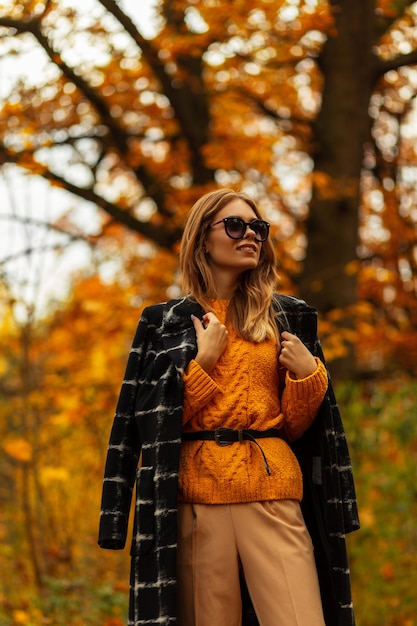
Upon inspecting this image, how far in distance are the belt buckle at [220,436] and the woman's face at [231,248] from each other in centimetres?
55

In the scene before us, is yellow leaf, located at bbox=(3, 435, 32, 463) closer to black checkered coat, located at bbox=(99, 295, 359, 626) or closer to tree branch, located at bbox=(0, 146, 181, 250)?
tree branch, located at bbox=(0, 146, 181, 250)

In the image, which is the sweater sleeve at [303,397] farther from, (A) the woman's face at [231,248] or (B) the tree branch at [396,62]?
(B) the tree branch at [396,62]

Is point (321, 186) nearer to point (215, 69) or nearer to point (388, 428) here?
point (215, 69)

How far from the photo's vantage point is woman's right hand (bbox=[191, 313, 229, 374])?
9.52 feet

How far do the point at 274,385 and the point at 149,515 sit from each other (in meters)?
0.57

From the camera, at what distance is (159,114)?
829 centimetres

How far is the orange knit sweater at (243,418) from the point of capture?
2811 millimetres

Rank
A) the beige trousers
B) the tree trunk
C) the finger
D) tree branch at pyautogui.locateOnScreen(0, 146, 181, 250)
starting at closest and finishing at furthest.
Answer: the beige trousers, the finger, tree branch at pyautogui.locateOnScreen(0, 146, 181, 250), the tree trunk

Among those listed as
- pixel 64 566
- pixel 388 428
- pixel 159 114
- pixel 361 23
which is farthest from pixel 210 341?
pixel 159 114

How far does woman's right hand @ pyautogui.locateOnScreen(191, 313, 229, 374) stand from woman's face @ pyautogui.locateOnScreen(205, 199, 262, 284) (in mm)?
214

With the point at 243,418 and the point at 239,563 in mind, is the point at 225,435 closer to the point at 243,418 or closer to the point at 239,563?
the point at 243,418

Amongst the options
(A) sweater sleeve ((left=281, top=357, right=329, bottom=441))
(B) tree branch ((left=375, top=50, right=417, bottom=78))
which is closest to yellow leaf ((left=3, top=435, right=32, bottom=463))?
(A) sweater sleeve ((left=281, top=357, right=329, bottom=441))

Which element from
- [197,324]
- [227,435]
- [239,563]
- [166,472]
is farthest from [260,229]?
[239,563]

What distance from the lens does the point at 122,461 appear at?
9.75 feet
